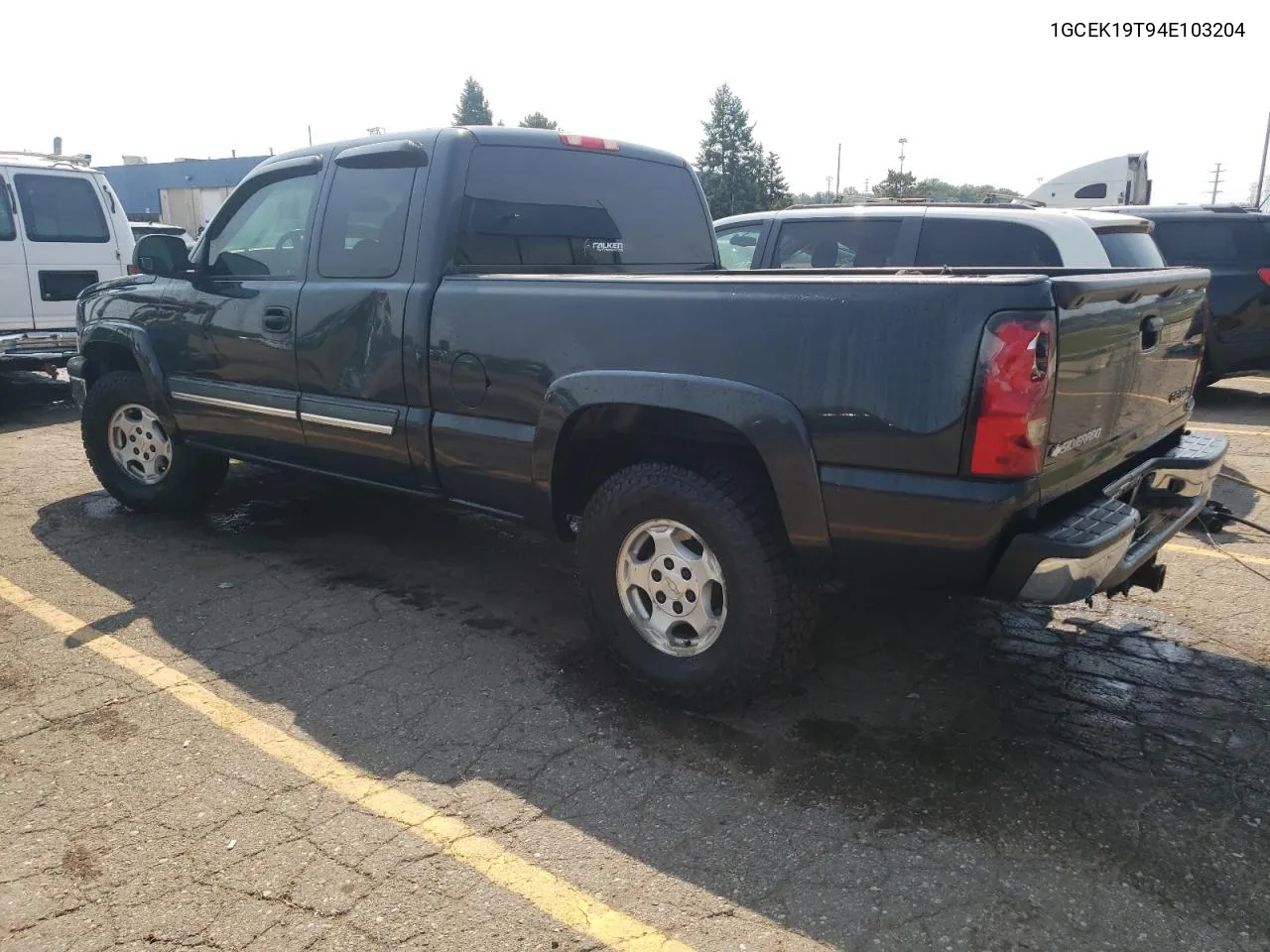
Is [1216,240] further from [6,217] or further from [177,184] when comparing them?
[177,184]

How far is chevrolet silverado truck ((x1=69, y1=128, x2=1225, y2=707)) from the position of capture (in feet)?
8.79

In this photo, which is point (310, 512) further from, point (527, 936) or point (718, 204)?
point (718, 204)

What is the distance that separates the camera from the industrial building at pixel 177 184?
42844 millimetres

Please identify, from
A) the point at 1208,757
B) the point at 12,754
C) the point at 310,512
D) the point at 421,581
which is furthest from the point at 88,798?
the point at 1208,757

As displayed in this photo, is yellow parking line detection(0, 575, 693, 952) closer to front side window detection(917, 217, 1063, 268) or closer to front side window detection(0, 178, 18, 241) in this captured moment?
front side window detection(917, 217, 1063, 268)

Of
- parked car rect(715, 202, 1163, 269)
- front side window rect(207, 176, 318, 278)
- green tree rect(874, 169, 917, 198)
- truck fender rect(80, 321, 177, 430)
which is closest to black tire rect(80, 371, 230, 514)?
truck fender rect(80, 321, 177, 430)

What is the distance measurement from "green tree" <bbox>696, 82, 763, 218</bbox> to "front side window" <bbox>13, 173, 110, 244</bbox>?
163 feet

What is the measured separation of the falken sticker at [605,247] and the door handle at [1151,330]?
7.73 ft

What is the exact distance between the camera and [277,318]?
4.49m

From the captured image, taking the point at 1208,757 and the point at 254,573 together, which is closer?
the point at 1208,757

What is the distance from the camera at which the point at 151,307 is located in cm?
519

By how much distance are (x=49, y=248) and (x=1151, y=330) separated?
9.83 metres

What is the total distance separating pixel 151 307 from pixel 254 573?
5.30ft

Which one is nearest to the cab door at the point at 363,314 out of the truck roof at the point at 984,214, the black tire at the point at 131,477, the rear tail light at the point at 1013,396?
the black tire at the point at 131,477
